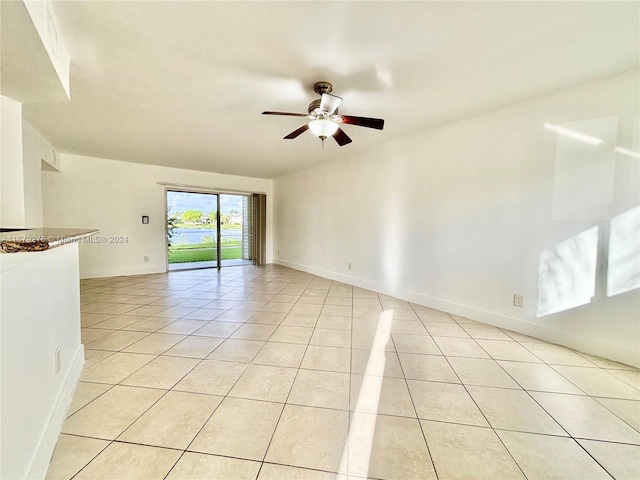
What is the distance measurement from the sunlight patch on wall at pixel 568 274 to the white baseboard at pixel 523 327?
19cm

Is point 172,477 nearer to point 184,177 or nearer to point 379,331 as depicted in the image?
point 379,331

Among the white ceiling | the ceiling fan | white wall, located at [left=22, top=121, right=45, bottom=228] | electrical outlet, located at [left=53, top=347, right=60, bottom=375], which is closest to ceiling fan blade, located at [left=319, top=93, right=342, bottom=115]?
the ceiling fan

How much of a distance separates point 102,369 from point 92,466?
3.11ft

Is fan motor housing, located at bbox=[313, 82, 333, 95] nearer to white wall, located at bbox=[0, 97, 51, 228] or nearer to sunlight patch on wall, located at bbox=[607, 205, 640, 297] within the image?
white wall, located at bbox=[0, 97, 51, 228]

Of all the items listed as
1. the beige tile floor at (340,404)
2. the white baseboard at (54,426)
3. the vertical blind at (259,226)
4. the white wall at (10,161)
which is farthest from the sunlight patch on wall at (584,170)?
the vertical blind at (259,226)

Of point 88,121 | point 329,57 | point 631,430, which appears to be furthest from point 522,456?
point 88,121

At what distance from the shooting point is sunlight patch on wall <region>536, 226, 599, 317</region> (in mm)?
2172

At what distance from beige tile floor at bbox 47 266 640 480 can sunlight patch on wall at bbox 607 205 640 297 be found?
642mm

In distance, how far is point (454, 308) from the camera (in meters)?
3.10

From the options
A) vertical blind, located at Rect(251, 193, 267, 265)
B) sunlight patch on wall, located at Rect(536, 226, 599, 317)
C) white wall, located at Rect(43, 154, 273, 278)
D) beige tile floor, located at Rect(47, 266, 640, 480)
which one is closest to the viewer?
beige tile floor, located at Rect(47, 266, 640, 480)

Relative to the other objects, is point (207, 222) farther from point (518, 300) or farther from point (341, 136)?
point (518, 300)

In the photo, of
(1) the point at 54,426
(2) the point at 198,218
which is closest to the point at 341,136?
(1) the point at 54,426

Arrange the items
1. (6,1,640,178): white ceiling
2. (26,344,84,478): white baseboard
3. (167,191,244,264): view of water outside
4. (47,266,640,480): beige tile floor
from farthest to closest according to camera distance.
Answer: (167,191,244,264): view of water outside, (6,1,640,178): white ceiling, (47,266,640,480): beige tile floor, (26,344,84,478): white baseboard

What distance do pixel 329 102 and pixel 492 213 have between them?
209 cm
